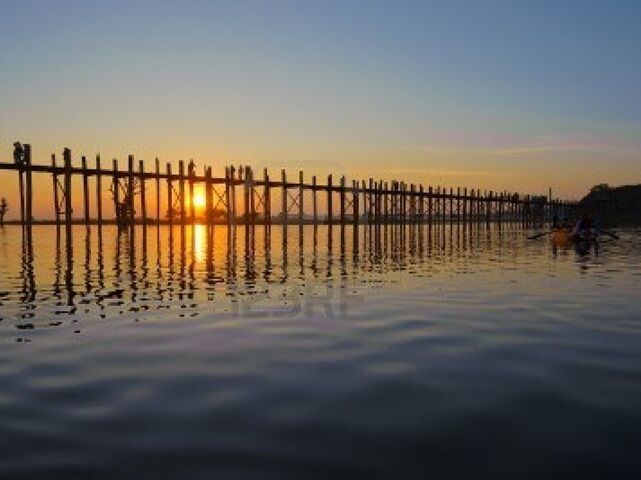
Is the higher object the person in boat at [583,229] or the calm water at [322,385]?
the person in boat at [583,229]

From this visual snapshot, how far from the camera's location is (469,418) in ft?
16.9

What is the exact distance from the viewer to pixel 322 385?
6.20m

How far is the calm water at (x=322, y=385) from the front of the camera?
429cm

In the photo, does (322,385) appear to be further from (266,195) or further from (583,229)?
(266,195)

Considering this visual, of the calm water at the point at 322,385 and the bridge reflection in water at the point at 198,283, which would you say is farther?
the bridge reflection in water at the point at 198,283

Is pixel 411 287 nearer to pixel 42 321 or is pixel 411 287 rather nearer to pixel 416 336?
pixel 416 336

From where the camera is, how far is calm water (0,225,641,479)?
4.29 meters

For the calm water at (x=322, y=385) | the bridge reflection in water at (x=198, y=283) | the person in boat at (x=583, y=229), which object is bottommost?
the bridge reflection in water at (x=198, y=283)

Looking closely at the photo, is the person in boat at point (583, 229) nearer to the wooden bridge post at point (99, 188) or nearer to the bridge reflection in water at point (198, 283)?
the bridge reflection in water at point (198, 283)

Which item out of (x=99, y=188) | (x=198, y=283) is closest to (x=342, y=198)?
(x=99, y=188)

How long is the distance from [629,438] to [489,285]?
10.9 meters

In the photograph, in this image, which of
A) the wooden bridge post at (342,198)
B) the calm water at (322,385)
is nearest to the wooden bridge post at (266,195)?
the wooden bridge post at (342,198)

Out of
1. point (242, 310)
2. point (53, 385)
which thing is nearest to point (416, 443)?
point (53, 385)

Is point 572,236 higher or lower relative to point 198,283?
higher
